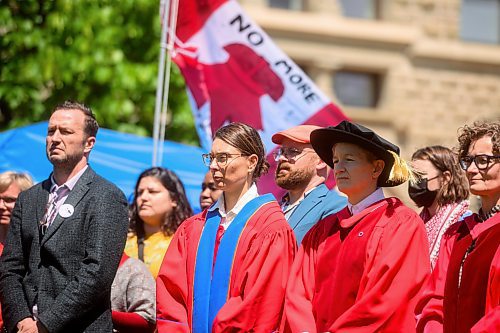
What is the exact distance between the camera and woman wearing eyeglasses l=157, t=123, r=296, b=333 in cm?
525

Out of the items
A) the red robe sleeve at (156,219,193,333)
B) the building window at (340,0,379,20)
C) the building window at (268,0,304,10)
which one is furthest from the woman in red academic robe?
the building window at (340,0,379,20)

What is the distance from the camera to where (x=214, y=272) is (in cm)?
548

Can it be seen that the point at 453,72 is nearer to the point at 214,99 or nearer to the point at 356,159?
the point at 214,99

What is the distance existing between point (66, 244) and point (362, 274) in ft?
5.22

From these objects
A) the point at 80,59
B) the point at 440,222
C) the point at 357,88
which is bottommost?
the point at 440,222

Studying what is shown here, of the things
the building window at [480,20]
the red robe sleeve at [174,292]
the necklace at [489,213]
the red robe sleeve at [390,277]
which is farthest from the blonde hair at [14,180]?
the building window at [480,20]

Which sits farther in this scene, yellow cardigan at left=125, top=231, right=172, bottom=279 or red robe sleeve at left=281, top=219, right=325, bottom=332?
yellow cardigan at left=125, top=231, right=172, bottom=279

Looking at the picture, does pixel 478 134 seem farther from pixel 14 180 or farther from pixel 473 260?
pixel 14 180

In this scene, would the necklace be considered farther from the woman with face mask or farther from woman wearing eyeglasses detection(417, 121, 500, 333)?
the woman with face mask

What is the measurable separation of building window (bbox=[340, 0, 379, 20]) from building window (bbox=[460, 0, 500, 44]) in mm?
1870

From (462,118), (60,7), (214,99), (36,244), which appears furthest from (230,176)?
(462,118)

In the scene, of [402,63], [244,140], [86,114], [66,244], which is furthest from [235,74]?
[402,63]

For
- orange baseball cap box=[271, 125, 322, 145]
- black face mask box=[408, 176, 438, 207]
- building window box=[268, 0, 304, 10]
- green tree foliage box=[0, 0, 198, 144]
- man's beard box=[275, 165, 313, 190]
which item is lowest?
black face mask box=[408, 176, 438, 207]

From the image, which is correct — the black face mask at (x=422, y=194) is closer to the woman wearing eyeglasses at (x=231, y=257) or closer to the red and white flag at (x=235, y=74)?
the woman wearing eyeglasses at (x=231, y=257)
